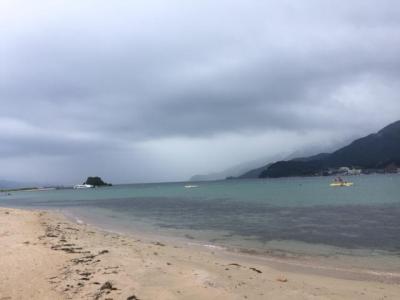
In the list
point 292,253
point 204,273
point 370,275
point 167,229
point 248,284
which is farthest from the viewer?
point 167,229

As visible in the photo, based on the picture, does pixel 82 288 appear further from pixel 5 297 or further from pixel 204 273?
pixel 204 273

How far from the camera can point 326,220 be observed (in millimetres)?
33438

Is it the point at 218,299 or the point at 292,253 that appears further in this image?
the point at 292,253

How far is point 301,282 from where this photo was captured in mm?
12414

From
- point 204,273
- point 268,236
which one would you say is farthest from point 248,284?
point 268,236

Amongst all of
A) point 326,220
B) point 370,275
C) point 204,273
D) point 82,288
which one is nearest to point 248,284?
point 204,273

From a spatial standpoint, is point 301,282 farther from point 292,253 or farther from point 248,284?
point 292,253

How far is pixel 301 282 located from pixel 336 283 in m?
1.21

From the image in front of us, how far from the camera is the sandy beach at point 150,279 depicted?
9.77m

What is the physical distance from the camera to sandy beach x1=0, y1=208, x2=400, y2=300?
977 centimetres

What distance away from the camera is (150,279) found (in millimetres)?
10945

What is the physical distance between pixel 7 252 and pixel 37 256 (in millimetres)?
1683

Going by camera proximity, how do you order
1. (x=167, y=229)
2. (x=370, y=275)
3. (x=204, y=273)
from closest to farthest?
(x=204, y=273), (x=370, y=275), (x=167, y=229)

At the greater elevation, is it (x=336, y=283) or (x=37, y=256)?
(x=37, y=256)
